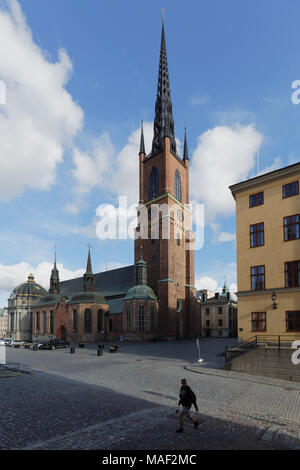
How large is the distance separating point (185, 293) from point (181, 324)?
6030 mm

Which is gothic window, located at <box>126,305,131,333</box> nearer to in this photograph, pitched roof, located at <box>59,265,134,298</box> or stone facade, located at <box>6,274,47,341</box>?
pitched roof, located at <box>59,265,134,298</box>

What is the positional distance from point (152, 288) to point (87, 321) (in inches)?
526

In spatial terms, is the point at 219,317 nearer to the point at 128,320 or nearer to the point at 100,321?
the point at 100,321

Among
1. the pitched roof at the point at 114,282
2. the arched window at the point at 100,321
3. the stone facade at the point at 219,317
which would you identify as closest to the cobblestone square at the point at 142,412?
the arched window at the point at 100,321

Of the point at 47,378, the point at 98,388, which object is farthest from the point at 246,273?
the point at 47,378

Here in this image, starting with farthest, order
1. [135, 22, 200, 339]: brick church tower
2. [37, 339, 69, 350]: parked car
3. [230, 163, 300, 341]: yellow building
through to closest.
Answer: [135, 22, 200, 339]: brick church tower < [37, 339, 69, 350]: parked car < [230, 163, 300, 341]: yellow building

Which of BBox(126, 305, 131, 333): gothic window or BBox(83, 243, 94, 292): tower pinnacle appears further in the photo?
BBox(83, 243, 94, 292): tower pinnacle

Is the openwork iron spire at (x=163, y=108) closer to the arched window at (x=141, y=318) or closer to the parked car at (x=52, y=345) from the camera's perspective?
the arched window at (x=141, y=318)

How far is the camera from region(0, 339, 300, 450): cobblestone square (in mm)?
8297

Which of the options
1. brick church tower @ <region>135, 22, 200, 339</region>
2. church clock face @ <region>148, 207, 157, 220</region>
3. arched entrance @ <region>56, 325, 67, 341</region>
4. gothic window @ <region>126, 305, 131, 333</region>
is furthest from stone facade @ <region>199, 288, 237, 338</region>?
arched entrance @ <region>56, 325, 67, 341</region>

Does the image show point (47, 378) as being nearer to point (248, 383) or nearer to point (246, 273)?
point (248, 383)

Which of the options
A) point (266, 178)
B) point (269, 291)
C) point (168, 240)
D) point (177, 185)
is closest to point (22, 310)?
point (168, 240)

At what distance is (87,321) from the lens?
5800 centimetres

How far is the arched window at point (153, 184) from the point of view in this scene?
63.8 meters
